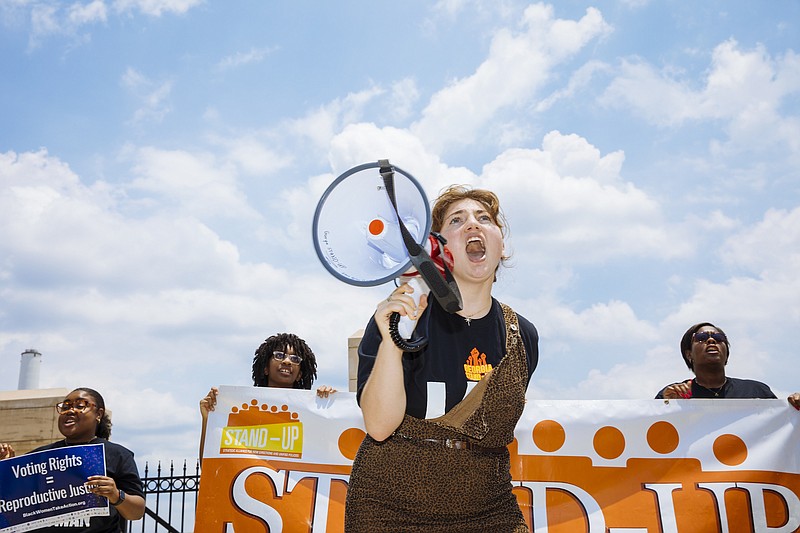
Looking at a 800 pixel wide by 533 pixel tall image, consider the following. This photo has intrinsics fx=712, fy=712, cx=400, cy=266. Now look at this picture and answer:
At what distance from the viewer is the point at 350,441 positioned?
211 inches

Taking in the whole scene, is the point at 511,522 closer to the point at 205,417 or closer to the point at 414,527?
the point at 414,527

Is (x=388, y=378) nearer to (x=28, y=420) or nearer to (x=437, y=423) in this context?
(x=437, y=423)

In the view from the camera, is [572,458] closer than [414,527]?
No

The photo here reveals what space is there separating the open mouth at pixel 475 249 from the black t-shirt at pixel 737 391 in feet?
11.1

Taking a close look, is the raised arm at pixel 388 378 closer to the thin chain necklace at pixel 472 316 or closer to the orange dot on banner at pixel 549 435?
the thin chain necklace at pixel 472 316

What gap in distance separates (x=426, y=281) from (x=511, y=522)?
2.78ft

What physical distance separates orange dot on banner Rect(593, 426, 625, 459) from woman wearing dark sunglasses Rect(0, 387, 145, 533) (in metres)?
3.23

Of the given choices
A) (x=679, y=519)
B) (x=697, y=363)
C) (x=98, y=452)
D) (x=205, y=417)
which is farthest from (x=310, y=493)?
(x=697, y=363)

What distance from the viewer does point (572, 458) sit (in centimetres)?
520

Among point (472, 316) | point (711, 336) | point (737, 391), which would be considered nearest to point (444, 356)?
point (472, 316)

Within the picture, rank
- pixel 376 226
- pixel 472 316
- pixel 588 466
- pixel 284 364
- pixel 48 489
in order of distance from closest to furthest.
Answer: pixel 376 226, pixel 472 316, pixel 48 489, pixel 588 466, pixel 284 364

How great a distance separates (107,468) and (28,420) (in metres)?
3.95

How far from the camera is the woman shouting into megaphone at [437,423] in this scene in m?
2.23

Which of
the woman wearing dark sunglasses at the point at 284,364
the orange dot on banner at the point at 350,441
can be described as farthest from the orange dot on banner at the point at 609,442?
the woman wearing dark sunglasses at the point at 284,364
